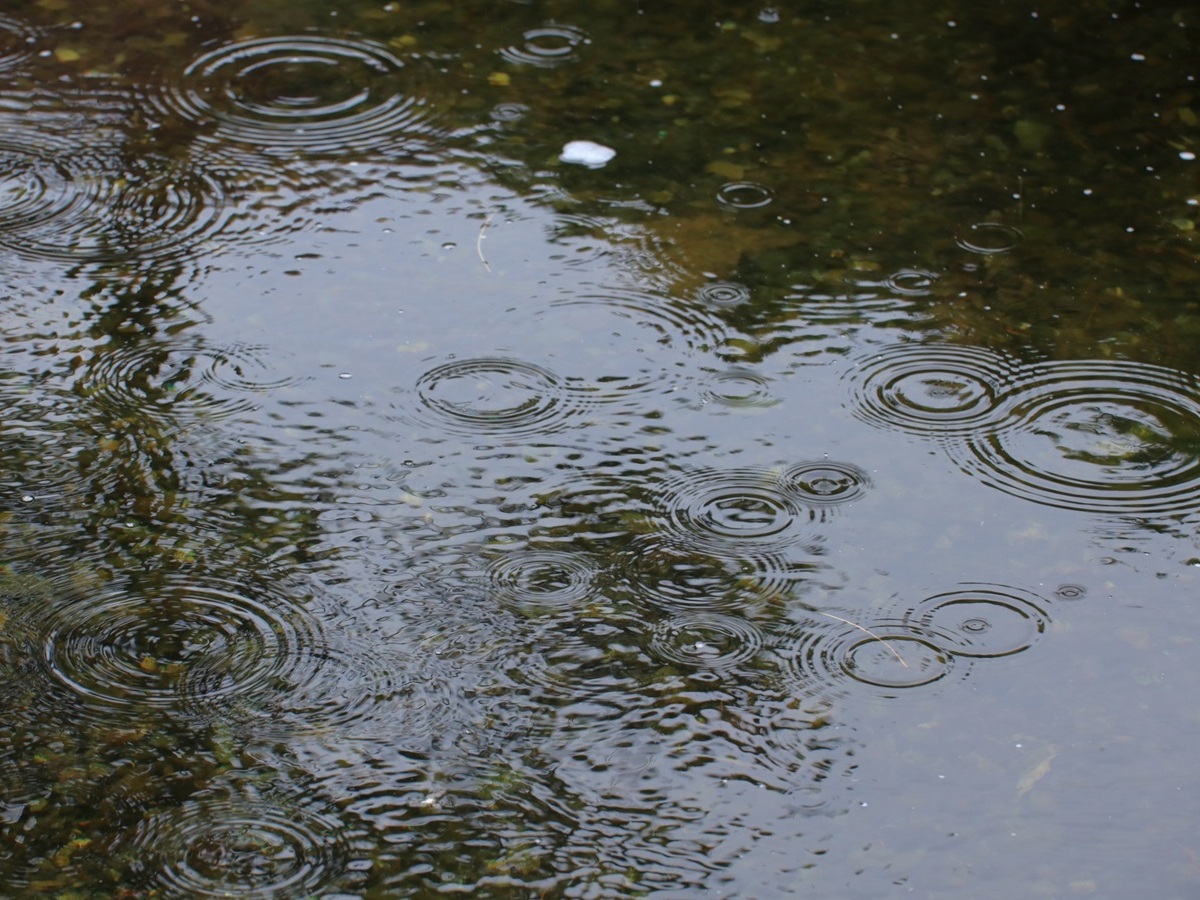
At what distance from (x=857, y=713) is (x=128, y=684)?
141 cm

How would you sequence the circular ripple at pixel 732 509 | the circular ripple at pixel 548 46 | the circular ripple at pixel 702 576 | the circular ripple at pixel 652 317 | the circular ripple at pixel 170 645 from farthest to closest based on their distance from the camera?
1. the circular ripple at pixel 548 46
2. the circular ripple at pixel 652 317
3. the circular ripple at pixel 732 509
4. the circular ripple at pixel 702 576
5. the circular ripple at pixel 170 645

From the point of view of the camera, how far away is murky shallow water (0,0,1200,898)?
242 centimetres

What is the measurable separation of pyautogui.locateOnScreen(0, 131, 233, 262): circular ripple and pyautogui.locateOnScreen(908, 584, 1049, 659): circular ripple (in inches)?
87.8

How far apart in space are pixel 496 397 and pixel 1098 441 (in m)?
1.42

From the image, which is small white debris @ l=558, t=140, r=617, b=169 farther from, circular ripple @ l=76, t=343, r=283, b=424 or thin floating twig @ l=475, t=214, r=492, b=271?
circular ripple @ l=76, t=343, r=283, b=424

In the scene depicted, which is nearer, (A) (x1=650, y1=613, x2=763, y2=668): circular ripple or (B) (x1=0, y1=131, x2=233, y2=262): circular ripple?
(A) (x1=650, y1=613, x2=763, y2=668): circular ripple

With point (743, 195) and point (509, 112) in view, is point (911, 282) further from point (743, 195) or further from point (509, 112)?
point (509, 112)

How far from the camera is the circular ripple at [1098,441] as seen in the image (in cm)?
302

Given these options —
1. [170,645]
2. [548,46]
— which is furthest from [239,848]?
[548,46]

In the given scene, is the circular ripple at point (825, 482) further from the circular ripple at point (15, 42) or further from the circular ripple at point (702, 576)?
the circular ripple at point (15, 42)

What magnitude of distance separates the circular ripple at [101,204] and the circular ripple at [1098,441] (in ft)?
7.26

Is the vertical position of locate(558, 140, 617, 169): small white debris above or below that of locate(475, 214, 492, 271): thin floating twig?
above

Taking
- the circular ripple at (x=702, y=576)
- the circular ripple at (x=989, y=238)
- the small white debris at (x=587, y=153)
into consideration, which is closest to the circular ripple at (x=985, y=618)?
the circular ripple at (x=702, y=576)

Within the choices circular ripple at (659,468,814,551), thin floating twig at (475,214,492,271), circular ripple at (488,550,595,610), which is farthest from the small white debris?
circular ripple at (488,550,595,610)
